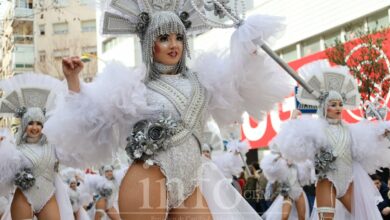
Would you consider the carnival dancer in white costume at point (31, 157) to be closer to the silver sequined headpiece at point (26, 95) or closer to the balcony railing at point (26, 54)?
the silver sequined headpiece at point (26, 95)

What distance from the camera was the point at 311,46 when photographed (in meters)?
19.6

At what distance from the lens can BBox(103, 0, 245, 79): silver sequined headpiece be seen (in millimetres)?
4980

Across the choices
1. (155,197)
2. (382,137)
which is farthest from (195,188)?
(382,137)

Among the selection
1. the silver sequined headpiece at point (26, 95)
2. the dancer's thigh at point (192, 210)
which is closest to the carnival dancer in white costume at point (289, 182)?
the silver sequined headpiece at point (26, 95)

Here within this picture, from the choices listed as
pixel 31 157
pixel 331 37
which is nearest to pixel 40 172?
pixel 31 157

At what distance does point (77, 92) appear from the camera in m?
4.72

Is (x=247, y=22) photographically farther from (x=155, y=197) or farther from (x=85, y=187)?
(x=85, y=187)

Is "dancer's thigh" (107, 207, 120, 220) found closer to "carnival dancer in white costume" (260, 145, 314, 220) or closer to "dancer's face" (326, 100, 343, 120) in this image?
"carnival dancer in white costume" (260, 145, 314, 220)

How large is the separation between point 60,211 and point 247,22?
3.24 metres

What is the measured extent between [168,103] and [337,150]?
9.58 feet

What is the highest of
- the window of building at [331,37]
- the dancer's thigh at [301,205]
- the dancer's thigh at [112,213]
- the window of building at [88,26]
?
the window of building at [88,26]

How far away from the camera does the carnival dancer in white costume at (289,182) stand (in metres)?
9.94

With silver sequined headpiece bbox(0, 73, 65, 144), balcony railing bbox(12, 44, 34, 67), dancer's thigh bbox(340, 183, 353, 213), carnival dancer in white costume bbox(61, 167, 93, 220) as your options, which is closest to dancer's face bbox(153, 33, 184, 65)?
silver sequined headpiece bbox(0, 73, 65, 144)

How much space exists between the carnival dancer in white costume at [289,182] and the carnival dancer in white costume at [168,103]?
16.1ft
